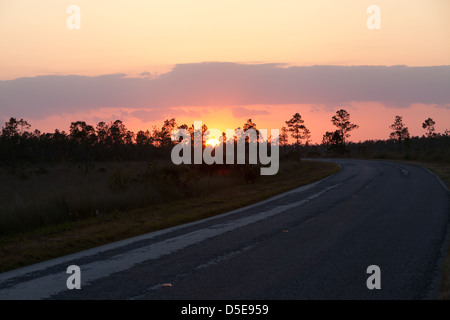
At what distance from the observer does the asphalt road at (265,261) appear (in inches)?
264

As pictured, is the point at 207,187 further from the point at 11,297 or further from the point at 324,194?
the point at 11,297

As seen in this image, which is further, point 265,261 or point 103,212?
point 103,212

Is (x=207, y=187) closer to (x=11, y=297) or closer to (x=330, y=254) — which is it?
(x=330, y=254)

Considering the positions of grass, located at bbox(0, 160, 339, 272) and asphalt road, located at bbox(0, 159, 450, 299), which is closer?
asphalt road, located at bbox(0, 159, 450, 299)

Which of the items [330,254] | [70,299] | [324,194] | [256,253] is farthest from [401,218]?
[70,299]

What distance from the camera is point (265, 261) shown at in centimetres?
845

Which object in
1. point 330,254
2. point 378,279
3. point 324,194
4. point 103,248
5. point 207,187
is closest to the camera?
point 378,279

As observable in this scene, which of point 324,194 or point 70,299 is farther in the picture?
point 324,194

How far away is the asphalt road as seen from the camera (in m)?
6.71

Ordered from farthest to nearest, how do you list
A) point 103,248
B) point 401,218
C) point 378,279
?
point 401,218, point 103,248, point 378,279

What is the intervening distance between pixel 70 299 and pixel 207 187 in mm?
17067

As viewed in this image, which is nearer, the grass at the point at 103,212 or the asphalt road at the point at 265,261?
the asphalt road at the point at 265,261
